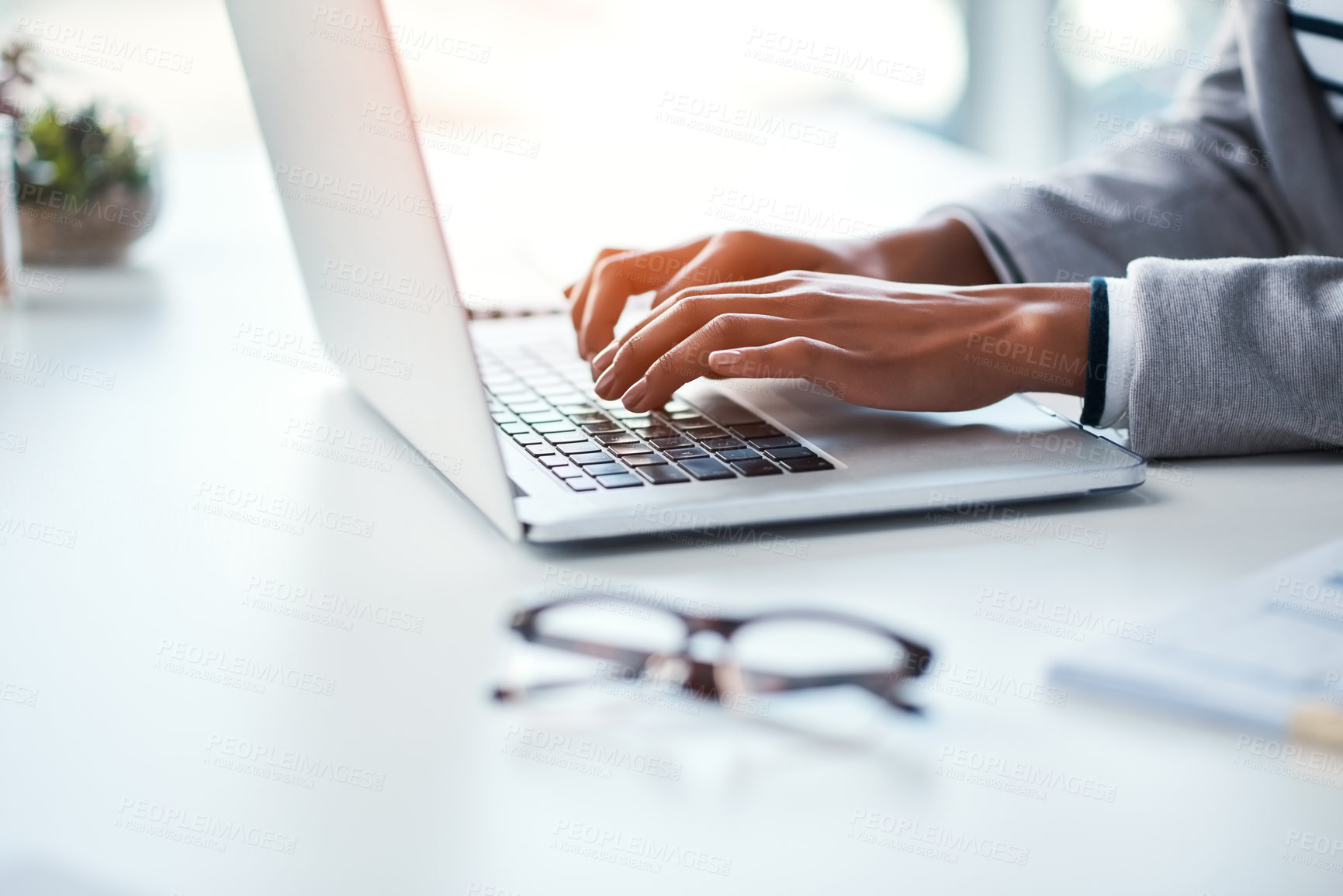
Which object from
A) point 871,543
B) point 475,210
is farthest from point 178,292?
point 871,543

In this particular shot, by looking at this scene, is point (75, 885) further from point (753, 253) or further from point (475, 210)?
point (475, 210)

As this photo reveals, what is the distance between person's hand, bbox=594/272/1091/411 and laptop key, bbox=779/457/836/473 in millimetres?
62

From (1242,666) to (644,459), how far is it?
0.32 m

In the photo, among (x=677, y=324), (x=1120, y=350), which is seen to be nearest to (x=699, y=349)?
(x=677, y=324)

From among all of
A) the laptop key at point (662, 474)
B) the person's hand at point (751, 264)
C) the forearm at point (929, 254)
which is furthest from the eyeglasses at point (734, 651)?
the forearm at point (929, 254)

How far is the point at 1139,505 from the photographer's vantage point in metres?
0.64

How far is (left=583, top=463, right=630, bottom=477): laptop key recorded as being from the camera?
0.63 meters

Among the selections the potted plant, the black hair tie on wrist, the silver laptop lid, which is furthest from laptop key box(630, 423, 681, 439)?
the potted plant

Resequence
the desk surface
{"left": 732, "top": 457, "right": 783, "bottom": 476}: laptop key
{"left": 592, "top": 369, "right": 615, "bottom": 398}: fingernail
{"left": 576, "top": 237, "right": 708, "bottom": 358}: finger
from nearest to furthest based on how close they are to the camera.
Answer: the desk surface → {"left": 732, "top": 457, "right": 783, "bottom": 476}: laptop key → {"left": 592, "top": 369, "right": 615, "bottom": 398}: fingernail → {"left": 576, "top": 237, "right": 708, "bottom": 358}: finger

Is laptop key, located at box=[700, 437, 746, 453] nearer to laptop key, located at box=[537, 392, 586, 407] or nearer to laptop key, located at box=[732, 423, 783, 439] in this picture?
laptop key, located at box=[732, 423, 783, 439]

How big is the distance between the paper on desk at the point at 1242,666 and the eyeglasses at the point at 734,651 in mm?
63

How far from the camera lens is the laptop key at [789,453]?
0.65 metres

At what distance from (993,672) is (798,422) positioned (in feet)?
0.89

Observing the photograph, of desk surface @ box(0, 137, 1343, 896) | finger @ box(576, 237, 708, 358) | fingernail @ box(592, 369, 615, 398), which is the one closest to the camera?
desk surface @ box(0, 137, 1343, 896)
